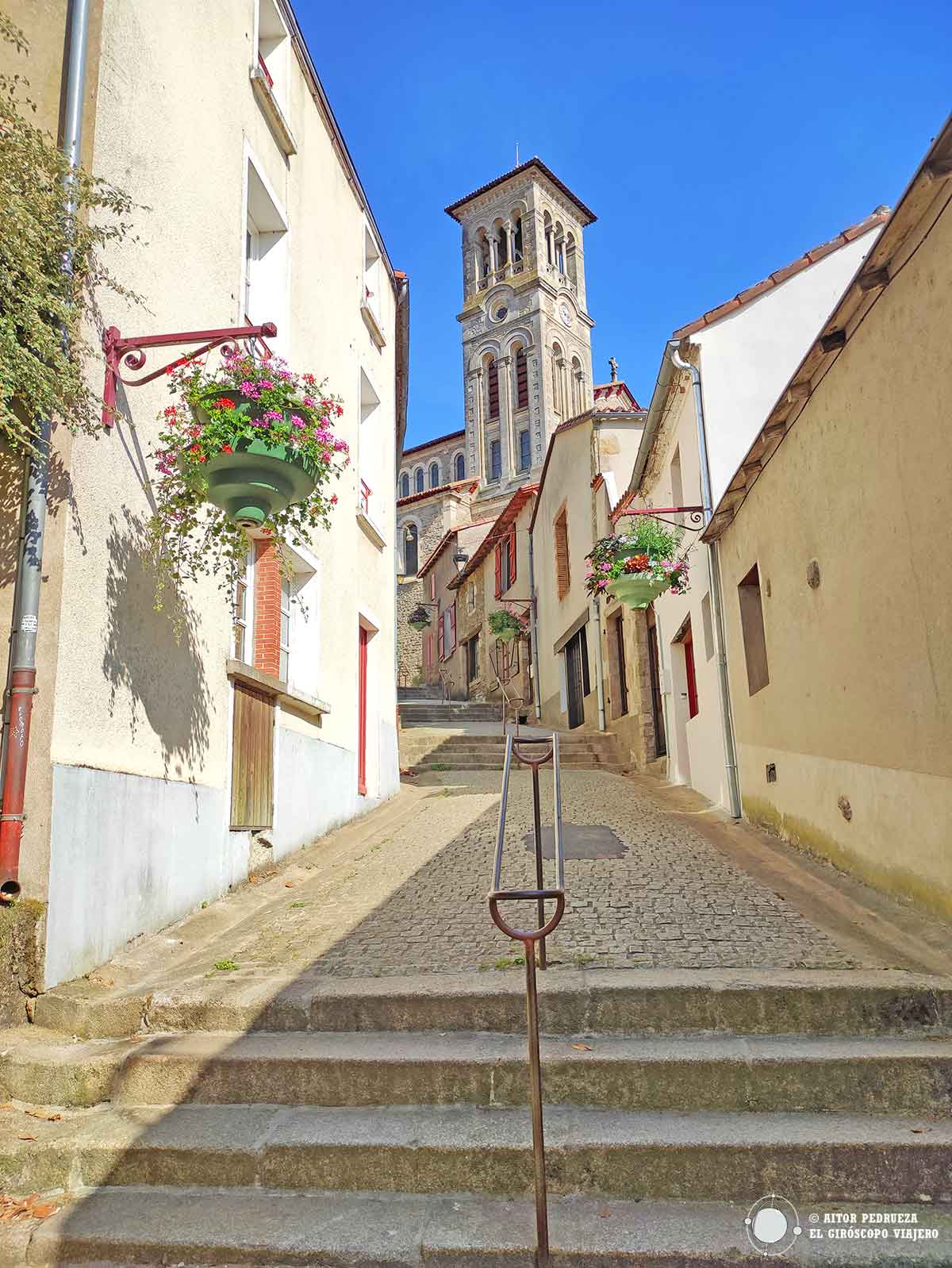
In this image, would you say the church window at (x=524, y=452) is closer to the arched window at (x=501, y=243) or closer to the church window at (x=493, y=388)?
the church window at (x=493, y=388)

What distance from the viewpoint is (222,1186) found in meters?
3.09

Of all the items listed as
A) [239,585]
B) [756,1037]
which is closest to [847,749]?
[756,1037]

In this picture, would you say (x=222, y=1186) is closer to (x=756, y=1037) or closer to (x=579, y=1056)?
(x=579, y=1056)

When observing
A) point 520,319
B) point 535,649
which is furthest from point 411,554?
point 535,649

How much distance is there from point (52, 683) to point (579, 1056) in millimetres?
2764

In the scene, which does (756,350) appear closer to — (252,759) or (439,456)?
(252,759)

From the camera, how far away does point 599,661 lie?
15.4 meters

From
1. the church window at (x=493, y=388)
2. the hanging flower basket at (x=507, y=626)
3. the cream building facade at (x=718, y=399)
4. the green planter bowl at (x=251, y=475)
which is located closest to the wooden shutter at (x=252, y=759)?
the green planter bowl at (x=251, y=475)

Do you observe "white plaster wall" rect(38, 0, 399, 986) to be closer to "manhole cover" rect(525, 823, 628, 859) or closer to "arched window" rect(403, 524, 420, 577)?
"manhole cover" rect(525, 823, 628, 859)

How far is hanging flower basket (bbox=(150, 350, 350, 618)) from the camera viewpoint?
14.8 feet

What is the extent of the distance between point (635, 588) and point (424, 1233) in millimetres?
7137

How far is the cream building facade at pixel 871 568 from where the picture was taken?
442cm

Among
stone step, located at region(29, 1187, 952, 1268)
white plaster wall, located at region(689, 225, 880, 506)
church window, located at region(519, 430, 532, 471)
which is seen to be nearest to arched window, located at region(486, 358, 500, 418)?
church window, located at region(519, 430, 532, 471)

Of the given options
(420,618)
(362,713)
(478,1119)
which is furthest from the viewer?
(420,618)
